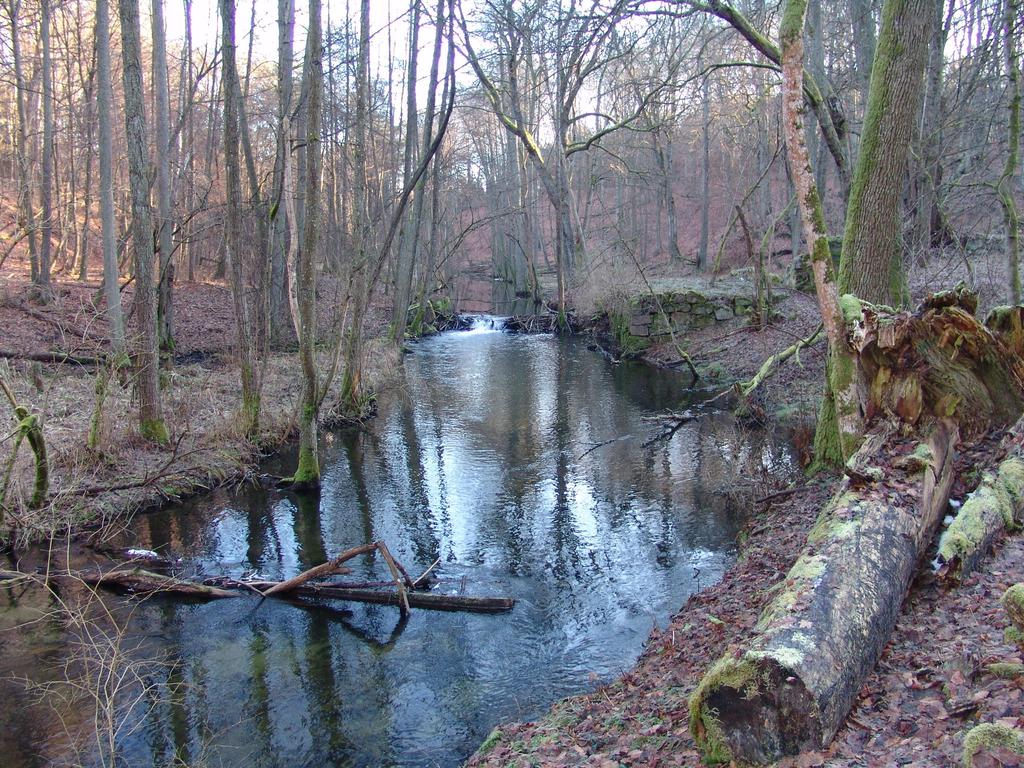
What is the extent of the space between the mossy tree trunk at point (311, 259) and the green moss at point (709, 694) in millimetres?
7676

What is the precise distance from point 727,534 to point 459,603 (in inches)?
130

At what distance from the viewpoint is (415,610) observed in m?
6.86

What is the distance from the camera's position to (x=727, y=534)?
26.7 ft

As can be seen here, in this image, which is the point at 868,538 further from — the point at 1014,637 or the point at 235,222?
the point at 235,222

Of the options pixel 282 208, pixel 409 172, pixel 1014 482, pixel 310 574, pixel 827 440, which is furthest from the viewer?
pixel 409 172

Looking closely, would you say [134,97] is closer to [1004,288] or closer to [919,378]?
[919,378]

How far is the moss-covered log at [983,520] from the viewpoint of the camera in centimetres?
441

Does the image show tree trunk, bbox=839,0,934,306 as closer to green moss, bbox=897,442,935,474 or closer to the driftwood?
green moss, bbox=897,442,935,474

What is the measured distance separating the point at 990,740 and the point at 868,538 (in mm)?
1977

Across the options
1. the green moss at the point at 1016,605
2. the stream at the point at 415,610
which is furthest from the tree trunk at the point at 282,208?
the green moss at the point at 1016,605

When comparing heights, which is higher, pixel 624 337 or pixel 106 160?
pixel 106 160

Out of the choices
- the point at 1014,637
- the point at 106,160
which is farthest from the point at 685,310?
the point at 1014,637

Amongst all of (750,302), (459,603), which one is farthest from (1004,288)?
(459,603)

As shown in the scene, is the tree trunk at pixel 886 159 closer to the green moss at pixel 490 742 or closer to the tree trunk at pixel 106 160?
the green moss at pixel 490 742
